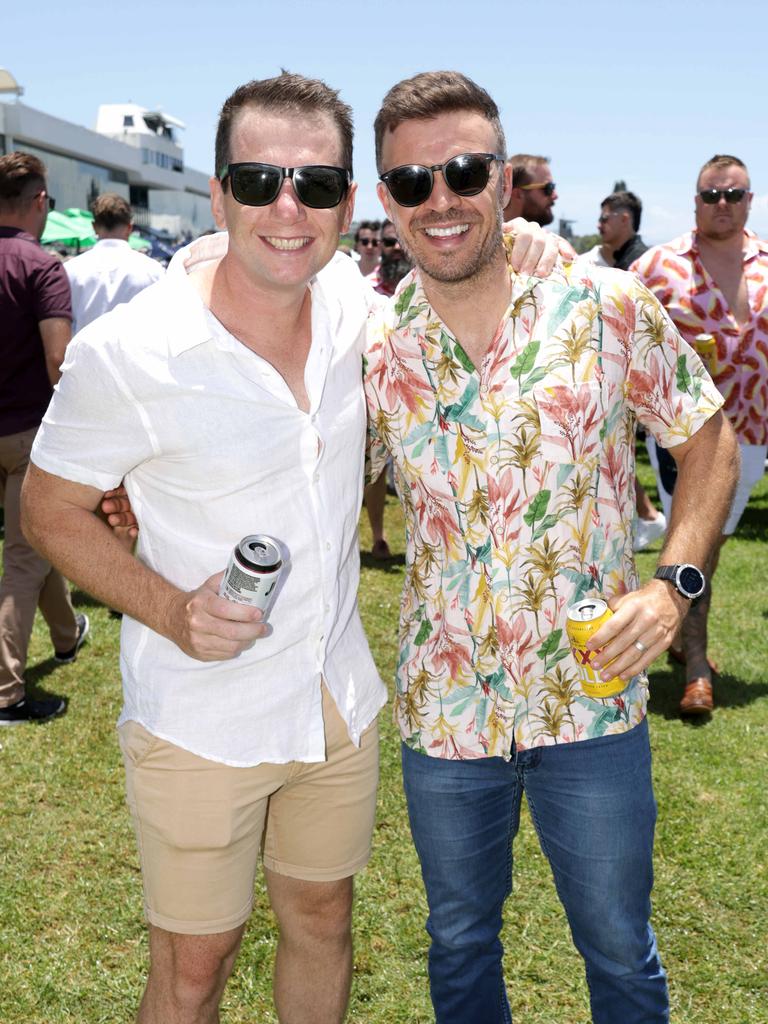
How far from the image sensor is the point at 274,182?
7.52 feet

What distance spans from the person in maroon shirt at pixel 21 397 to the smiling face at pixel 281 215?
11.6 feet

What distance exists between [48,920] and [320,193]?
2.85 meters

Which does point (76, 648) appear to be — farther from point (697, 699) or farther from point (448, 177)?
point (448, 177)

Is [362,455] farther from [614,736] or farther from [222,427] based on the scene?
[614,736]

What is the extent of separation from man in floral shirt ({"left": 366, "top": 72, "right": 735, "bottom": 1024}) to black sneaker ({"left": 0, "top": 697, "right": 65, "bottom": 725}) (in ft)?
11.8

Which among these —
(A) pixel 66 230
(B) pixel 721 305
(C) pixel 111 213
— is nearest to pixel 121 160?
(A) pixel 66 230

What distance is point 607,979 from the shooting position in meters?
2.39

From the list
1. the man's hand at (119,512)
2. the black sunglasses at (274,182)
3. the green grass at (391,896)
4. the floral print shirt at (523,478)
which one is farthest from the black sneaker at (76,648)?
the black sunglasses at (274,182)

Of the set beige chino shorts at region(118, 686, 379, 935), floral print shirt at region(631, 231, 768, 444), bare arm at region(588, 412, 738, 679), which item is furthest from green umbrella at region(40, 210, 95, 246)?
bare arm at region(588, 412, 738, 679)

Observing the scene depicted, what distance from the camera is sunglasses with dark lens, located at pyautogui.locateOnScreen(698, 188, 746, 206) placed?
549 centimetres

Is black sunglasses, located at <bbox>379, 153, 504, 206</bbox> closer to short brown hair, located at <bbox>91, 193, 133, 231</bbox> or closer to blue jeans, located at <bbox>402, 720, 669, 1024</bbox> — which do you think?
blue jeans, located at <bbox>402, 720, 669, 1024</bbox>

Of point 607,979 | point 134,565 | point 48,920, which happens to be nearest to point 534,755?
point 607,979

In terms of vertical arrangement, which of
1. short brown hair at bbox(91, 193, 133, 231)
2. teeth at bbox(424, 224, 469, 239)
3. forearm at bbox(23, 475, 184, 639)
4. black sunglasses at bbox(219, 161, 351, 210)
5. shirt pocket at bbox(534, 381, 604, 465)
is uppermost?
black sunglasses at bbox(219, 161, 351, 210)

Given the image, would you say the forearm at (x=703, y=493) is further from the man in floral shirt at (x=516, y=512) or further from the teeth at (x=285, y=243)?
the teeth at (x=285, y=243)
